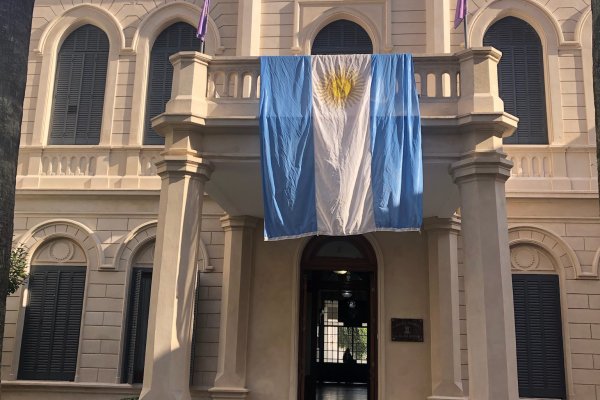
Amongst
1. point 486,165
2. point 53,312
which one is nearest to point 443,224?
point 486,165

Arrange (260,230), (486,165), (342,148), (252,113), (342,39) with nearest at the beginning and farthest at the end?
(486,165)
(342,148)
(252,113)
(260,230)
(342,39)

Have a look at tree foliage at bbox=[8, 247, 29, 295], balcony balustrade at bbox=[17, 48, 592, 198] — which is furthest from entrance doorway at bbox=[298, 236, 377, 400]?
tree foliage at bbox=[8, 247, 29, 295]

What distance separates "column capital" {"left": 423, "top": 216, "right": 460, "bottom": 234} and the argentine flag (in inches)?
133

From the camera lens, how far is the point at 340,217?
9.13 metres

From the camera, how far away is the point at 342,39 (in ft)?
46.3

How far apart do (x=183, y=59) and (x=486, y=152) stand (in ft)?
15.3

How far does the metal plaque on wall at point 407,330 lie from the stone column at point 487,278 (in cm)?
365

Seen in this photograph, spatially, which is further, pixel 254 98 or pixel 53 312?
pixel 53 312

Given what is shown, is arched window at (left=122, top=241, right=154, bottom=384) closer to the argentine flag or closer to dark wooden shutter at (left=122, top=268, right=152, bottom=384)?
dark wooden shutter at (left=122, top=268, right=152, bottom=384)

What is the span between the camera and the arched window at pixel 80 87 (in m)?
14.4

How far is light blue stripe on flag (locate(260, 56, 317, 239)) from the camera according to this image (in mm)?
9227

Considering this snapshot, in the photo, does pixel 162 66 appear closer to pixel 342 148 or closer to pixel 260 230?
pixel 260 230

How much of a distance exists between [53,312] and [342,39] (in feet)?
27.5

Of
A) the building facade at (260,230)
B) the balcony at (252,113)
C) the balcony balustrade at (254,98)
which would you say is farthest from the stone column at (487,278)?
the building facade at (260,230)
